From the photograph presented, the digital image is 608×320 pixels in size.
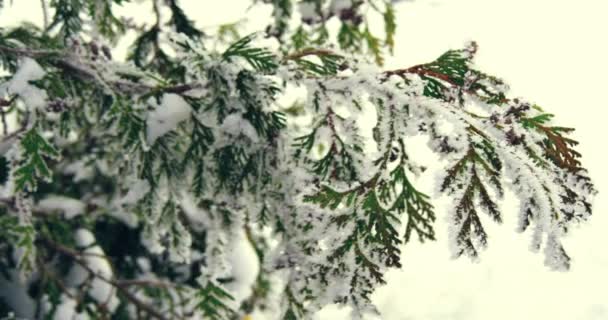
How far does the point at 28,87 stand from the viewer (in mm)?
2078

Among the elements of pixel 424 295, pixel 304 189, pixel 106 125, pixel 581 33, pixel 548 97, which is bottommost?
pixel 304 189

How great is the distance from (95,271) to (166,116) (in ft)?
7.77

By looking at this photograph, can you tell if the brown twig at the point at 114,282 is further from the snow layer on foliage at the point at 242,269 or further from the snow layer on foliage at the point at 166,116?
the snow layer on foliage at the point at 242,269

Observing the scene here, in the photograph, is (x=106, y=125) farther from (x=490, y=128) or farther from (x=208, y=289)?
(x=490, y=128)

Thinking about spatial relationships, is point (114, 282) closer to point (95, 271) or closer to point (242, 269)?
point (95, 271)

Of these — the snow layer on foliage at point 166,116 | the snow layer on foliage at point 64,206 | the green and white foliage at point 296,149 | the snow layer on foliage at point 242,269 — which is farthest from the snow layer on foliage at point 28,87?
the snow layer on foliage at point 242,269

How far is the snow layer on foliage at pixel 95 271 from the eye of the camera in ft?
13.7

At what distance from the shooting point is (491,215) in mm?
1488

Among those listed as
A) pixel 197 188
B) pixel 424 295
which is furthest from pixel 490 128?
pixel 424 295

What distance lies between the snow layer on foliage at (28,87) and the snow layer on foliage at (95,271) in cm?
202

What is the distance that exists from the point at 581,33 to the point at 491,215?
1130cm

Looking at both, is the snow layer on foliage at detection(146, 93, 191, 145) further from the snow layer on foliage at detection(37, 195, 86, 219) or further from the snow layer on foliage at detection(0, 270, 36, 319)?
the snow layer on foliage at detection(0, 270, 36, 319)

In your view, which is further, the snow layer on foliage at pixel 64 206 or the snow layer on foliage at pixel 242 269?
the snow layer on foliage at pixel 242 269

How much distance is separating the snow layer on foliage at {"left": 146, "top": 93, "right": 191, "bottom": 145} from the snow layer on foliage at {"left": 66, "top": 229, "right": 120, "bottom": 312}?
2.03 meters
